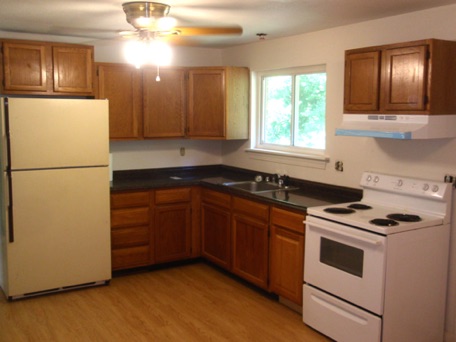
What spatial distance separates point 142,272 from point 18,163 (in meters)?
1.59

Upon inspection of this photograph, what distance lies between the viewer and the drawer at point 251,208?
4.05 metres

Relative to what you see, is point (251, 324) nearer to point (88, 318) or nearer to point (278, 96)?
point (88, 318)

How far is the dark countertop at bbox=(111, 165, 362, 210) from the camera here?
3.93m

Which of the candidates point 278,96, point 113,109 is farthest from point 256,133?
point 113,109

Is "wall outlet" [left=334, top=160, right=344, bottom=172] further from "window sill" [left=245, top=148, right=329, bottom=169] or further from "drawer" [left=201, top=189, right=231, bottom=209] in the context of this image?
"drawer" [left=201, top=189, right=231, bottom=209]

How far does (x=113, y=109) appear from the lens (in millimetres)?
4758

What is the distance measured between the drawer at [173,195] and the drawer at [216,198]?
0.15 metres

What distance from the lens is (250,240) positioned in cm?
428

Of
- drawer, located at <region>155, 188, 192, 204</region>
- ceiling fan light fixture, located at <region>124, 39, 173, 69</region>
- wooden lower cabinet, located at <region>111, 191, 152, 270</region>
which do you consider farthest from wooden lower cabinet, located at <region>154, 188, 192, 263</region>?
ceiling fan light fixture, located at <region>124, 39, 173, 69</region>

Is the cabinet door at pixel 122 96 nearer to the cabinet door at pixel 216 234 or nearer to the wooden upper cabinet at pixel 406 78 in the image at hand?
the cabinet door at pixel 216 234

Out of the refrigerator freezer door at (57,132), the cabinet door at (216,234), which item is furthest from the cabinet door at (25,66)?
the cabinet door at (216,234)

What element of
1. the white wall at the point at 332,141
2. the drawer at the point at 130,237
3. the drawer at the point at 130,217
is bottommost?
the drawer at the point at 130,237

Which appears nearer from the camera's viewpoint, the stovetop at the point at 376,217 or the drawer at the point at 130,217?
the stovetop at the point at 376,217

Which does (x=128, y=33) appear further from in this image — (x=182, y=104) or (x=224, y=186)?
(x=182, y=104)
